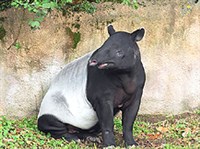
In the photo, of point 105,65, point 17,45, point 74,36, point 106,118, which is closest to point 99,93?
point 106,118

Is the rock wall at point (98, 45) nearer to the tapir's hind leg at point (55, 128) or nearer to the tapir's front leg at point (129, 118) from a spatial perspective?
the tapir's hind leg at point (55, 128)

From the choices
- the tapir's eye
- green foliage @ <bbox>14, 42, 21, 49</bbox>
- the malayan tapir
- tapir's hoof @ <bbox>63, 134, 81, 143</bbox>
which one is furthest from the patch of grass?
the tapir's eye

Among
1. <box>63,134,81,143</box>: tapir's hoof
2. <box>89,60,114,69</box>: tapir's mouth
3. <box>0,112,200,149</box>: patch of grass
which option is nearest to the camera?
<box>89,60,114,69</box>: tapir's mouth

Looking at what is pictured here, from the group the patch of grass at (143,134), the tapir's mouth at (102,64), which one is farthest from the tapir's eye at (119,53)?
the patch of grass at (143,134)

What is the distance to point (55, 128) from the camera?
6461 mm

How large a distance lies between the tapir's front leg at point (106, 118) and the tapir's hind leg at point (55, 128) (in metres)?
0.54

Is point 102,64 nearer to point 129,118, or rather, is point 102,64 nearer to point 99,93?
point 99,93

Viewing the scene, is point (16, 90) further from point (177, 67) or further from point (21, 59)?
point (177, 67)

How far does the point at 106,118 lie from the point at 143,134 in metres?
0.98

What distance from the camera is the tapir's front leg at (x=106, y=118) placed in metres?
5.98

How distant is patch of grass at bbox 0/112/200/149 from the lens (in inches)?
242

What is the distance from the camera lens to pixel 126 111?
246 inches

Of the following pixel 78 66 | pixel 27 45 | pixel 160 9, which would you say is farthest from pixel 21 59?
pixel 160 9

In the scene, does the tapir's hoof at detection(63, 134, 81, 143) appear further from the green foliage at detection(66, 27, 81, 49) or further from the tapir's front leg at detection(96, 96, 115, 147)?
the green foliage at detection(66, 27, 81, 49)
